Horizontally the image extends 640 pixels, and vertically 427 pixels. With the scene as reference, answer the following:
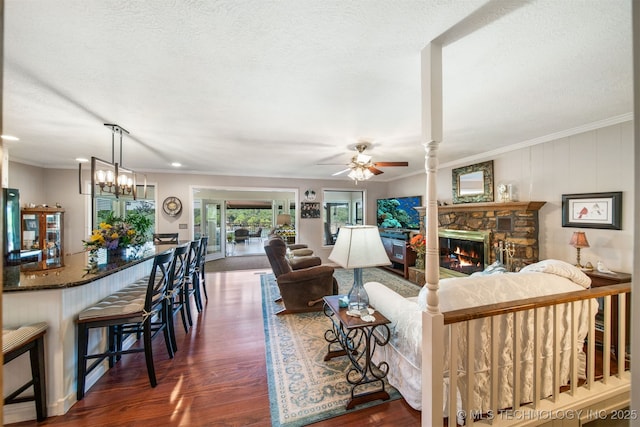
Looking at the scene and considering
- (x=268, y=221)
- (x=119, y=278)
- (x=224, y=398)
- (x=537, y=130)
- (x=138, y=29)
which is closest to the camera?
(x=138, y=29)

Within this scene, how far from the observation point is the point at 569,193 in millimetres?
3037

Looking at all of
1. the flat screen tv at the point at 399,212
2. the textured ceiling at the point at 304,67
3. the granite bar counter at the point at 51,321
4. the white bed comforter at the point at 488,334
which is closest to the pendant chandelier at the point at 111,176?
the textured ceiling at the point at 304,67

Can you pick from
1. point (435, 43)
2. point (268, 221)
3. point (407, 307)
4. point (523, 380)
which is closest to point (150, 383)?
point (407, 307)

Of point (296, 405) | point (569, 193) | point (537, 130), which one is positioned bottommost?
point (296, 405)

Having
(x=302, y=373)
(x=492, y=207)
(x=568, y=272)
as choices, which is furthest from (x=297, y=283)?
(x=492, y=207)

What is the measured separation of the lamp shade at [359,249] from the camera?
1969 millimetres

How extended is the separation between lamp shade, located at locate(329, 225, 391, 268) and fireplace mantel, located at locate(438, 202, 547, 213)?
252 centimetres

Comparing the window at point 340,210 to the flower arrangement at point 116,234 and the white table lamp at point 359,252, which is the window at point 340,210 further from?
the white table lamp at point 359,252

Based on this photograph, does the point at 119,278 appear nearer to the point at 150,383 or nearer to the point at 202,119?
the point at 150,383

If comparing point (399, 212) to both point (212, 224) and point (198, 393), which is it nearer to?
point (198, 393)

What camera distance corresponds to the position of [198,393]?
2010 mm

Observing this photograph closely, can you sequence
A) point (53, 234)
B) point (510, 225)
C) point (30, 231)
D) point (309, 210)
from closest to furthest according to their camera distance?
point (510, 225), point (30, 231), point (53, 234), point (309, 210)

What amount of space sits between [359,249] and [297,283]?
1.76m

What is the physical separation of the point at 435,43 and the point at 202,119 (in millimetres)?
2193
